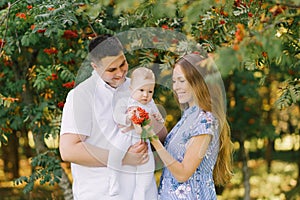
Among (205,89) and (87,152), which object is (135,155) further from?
(205,89)

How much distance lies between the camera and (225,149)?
3279mm

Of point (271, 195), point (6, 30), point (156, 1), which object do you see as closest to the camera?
point (156, 1)

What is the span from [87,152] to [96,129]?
140 millimetres

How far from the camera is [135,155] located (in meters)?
2.98

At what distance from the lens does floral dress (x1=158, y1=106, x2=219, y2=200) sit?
3.02m

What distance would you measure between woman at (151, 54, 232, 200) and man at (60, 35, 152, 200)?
19 centimetres

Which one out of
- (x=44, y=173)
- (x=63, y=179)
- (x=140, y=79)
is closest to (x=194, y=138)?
(x=140, y=79)

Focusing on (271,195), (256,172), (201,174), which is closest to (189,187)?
(201,174)

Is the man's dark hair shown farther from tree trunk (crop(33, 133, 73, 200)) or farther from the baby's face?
tree trunk (crop(33, 133, 73, 200))

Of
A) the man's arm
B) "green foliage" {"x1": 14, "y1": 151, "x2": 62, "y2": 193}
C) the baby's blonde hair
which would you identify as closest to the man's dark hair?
the baby's blonde hair

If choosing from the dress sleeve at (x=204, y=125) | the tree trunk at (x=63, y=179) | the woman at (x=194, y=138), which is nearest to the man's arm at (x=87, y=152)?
the woman at (x=194, y=138)

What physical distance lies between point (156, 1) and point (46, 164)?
265 centimetres

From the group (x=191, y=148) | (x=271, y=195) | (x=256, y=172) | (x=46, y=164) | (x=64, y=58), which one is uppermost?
(x=191, y=148)

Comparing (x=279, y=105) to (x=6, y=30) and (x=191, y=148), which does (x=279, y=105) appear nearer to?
(x=191, y=148)
